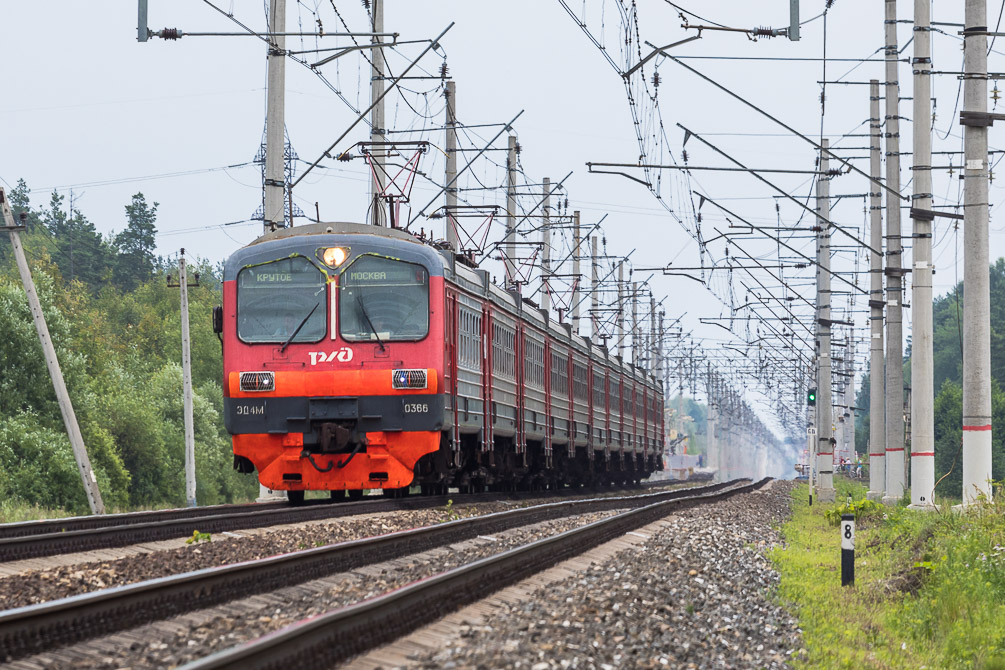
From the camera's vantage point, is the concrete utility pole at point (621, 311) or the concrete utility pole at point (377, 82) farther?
the concrete utility pole at point (621, 311)

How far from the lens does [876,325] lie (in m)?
28.3

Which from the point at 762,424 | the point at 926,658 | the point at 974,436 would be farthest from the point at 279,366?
the point at 762,424

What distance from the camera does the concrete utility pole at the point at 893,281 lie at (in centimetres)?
2394

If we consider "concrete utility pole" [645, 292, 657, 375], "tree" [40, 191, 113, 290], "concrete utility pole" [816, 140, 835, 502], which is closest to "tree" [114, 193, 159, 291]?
"tree" [40, 191, 113, 290]

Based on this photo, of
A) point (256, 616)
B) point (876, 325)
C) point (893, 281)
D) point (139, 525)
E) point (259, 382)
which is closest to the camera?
point (256, 616)

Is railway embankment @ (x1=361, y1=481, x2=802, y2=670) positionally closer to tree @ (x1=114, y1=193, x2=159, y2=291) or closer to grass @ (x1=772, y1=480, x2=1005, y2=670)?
grass @ (x1=772, y1=480, x2=1005, y2=670)

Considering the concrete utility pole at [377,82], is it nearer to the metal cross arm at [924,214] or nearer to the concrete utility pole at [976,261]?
the metal cross arm at [924,214]

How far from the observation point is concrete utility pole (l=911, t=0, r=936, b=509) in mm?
19172

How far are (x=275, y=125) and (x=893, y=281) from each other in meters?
11.2

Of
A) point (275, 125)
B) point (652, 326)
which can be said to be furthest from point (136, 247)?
point (275, 125)

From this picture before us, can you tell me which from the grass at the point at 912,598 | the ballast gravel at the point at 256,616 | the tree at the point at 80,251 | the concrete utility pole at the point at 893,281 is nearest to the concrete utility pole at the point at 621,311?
the concrete utility pole at the point at 893,281

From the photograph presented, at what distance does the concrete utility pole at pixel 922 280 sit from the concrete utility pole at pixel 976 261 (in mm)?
1880

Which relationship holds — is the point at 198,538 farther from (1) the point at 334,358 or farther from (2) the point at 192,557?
(1) the point at 334,358

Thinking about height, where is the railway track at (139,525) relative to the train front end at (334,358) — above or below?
below
